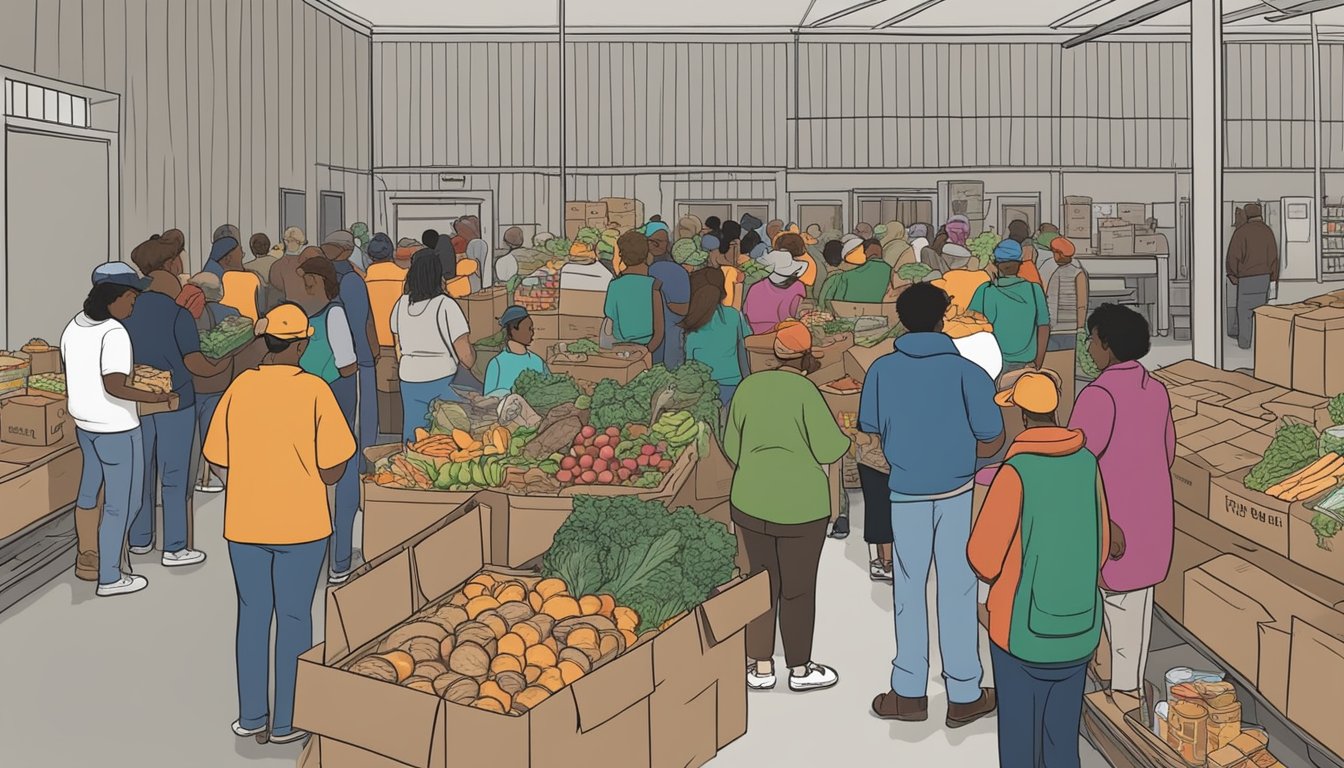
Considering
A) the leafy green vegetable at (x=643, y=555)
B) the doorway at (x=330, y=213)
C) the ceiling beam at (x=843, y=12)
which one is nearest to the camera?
the leafy green vegetable at (x=643, y=555)

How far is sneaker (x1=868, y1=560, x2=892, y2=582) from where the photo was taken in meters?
7.22

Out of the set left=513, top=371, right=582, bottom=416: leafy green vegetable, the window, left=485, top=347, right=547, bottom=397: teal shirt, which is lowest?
left=513, top=371, right=582, bottom=416: leafy green vegetable

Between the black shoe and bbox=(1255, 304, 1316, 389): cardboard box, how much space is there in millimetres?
2707

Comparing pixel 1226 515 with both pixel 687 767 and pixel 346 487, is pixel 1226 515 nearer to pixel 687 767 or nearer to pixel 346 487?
pixel 687 767

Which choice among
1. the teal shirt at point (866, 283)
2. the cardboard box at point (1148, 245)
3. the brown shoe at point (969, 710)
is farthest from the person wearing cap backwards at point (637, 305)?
the cardboard box at point (1148, 245)

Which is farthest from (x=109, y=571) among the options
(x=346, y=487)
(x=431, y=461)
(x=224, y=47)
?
(x=224, y=47)

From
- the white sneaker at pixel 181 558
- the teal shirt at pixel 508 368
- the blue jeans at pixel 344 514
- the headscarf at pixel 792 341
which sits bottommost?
the white sneaker at pixel 181 558

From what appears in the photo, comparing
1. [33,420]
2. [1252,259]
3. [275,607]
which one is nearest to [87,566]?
[33,420]

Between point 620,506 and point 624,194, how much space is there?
16.3 m

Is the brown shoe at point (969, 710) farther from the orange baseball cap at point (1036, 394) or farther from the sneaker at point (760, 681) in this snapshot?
the orange baseball cap at point (1036, 394)

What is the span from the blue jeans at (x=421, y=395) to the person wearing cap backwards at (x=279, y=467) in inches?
110

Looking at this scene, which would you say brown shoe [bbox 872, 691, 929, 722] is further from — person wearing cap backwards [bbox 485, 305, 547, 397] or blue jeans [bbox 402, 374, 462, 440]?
blue jeans [bbox 402, 374, 462, 440]

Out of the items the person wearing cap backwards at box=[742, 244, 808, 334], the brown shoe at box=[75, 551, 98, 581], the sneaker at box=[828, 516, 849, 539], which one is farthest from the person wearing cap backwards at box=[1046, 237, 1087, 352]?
the brown shoe at box=[75, 551, 98, 581]

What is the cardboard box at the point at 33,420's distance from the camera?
7480mm
